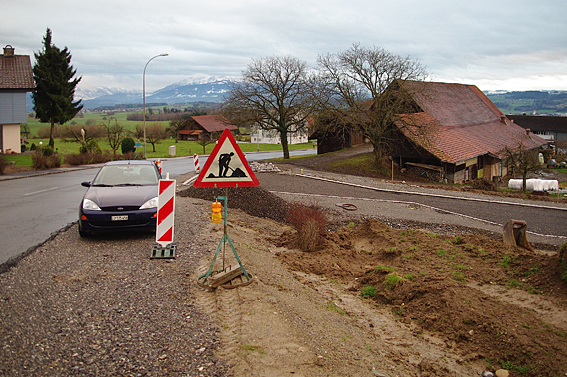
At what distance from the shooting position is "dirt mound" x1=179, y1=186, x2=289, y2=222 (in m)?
15.2

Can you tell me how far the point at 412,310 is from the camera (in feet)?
23.1

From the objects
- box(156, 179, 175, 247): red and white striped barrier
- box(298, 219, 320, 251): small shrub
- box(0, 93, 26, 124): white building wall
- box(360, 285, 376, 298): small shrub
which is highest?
box(0, 93, 26, 124): white building wall

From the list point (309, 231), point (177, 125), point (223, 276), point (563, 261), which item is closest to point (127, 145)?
point (309, 231)

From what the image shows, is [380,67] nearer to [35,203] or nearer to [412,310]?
[35,203]

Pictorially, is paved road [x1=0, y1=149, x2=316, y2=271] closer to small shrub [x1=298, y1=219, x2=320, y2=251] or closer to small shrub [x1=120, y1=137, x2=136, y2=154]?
small shrub [x1=298, y1=219, x2=320, y2=251]

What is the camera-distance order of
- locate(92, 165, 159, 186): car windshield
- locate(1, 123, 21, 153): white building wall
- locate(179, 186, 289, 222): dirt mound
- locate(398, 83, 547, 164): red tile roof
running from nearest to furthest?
locate(92, 165, 159, 186): car windshield
locate(179, 186, 289, 222): dirt mound
locate(398, 83, 547, 164): red tile roof
locate(1, 123, 21, 153): white building wall

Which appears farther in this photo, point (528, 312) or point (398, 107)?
point (398, 107)

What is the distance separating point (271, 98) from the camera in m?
43.2

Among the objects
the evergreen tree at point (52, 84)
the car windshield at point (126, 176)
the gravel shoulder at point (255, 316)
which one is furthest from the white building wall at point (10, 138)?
the gravel shoulder at point (255, 316)

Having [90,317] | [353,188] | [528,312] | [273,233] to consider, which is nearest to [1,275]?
[90,317]

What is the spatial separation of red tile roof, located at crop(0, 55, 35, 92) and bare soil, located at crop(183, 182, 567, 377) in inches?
1654

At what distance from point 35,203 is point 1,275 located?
1016 cm

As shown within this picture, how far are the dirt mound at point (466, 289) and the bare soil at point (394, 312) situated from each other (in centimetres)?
2

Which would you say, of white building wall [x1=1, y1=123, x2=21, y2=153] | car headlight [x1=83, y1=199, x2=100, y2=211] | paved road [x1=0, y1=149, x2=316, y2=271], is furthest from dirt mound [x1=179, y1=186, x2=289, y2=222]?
white building wall [x1=1, y1=123, x2=21, y2=153]
